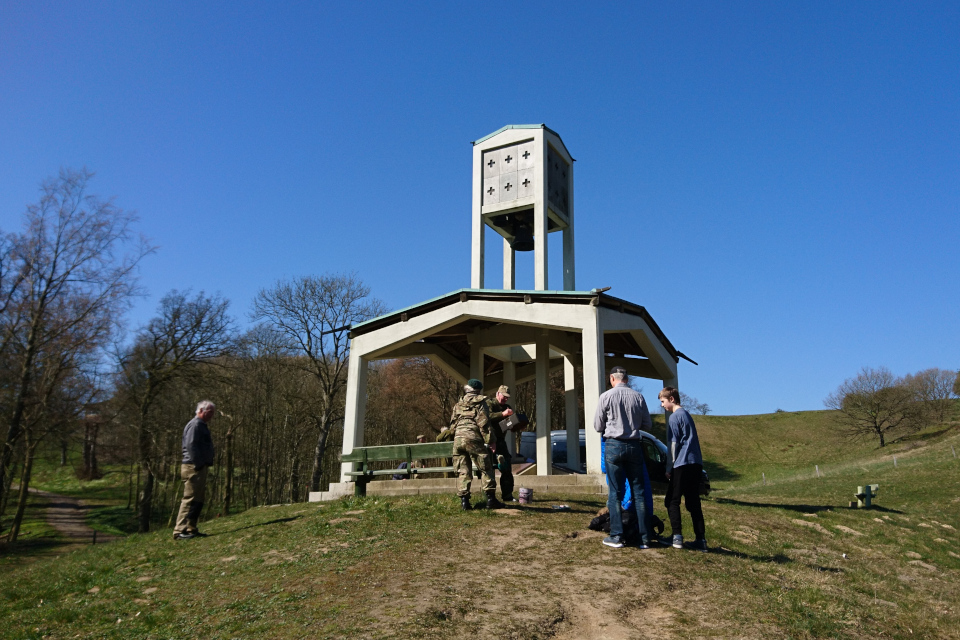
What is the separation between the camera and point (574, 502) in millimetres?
11125

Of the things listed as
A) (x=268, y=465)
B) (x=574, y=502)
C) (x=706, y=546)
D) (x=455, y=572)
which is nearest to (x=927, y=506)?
(x=574, y=502)

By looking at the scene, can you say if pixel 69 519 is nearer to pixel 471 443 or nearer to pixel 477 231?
pixel 477 231

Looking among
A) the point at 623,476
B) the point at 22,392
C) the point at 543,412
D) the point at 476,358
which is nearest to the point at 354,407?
the point at 476,358

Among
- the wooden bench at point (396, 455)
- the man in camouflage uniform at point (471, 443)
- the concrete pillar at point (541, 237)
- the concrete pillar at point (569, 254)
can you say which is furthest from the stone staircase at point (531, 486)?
the concrete pillar at point (569, 254)

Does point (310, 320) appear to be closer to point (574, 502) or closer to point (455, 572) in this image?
A: point (574, 502)

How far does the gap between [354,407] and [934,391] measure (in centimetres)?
5468

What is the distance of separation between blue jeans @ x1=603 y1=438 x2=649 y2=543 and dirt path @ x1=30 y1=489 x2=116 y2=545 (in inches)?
972

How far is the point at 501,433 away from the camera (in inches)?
408

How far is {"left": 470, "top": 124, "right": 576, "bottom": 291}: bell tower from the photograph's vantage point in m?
18.2

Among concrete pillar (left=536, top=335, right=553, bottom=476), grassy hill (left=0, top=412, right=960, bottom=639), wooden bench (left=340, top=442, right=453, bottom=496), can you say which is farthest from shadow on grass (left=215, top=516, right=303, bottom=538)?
concrete pillar (left=536, top=335, right=553, bottom=476)

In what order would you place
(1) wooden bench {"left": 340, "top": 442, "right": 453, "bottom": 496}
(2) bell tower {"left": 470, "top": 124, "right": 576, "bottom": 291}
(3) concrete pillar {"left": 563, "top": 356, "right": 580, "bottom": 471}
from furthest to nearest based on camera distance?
(3) concrete pillar {"left": 563, "top": 356, "right": 580, "bottom": 471} < (2) bell tower {"left": 470, "top": 124, "right": 576, "bottom": 291} < (1) wooden bench {"left": 340, "top": 442, "right": 453, "bottom": 496}

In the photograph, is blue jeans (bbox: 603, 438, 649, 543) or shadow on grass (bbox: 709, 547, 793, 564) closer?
A: blue jeans (bbox: 603, 438, 649, 543)

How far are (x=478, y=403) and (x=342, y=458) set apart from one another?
17.0 ft

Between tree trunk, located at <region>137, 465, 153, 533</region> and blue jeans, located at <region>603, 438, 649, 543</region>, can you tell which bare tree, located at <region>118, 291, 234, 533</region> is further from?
blue jeans, located at <region>603, 438, 649, 543</region>
